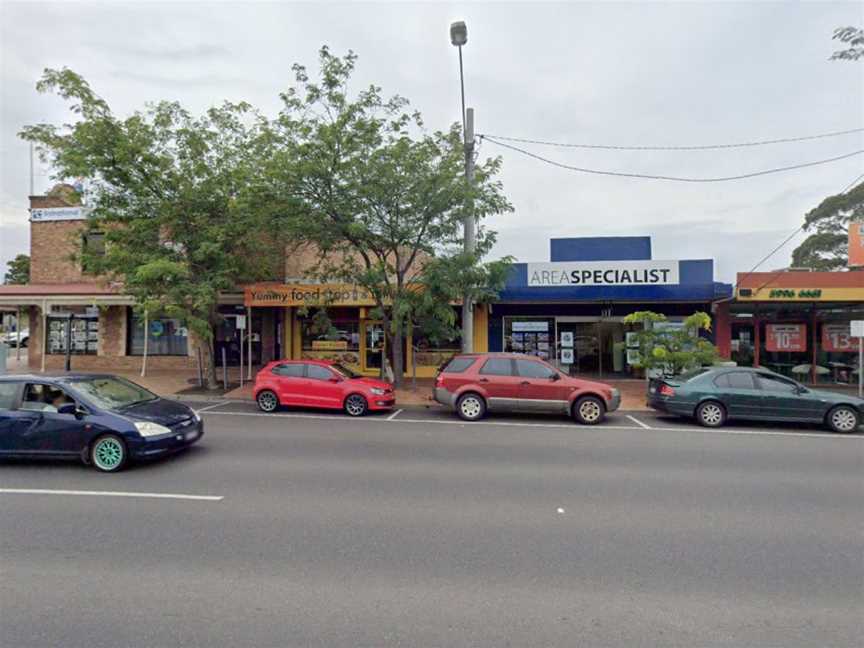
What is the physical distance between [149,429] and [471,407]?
6.69 metres

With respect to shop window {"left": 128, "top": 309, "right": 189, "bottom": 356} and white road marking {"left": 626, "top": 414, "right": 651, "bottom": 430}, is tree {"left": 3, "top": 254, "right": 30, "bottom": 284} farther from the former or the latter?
white road marking {"left": 626, "top": 414, "right": 651, "bottom": 430}

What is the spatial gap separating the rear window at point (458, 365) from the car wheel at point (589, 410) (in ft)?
8.73

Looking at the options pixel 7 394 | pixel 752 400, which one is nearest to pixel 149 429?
pixel 7 394

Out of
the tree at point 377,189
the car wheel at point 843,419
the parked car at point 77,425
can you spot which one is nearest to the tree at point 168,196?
the tree at point 377,189

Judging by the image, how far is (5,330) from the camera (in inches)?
1631

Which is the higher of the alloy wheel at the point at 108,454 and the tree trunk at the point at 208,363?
the tree trunk at the point at 208,363

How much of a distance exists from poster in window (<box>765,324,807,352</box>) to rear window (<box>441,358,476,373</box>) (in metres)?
12.7

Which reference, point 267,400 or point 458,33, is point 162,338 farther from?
point 458,33

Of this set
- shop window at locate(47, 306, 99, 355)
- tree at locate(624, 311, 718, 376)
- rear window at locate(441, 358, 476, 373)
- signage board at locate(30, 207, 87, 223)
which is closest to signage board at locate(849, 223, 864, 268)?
tree at locate(624, 311, 718, 376)

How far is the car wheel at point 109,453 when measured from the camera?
6363mm

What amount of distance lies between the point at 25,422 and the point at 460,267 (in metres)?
9.55

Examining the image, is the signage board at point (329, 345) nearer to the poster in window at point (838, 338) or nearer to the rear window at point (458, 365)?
the rear window at point (458, 365)

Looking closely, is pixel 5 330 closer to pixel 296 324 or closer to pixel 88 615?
pixel 296 324

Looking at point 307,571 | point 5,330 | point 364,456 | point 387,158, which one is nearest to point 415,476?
point 364,456
